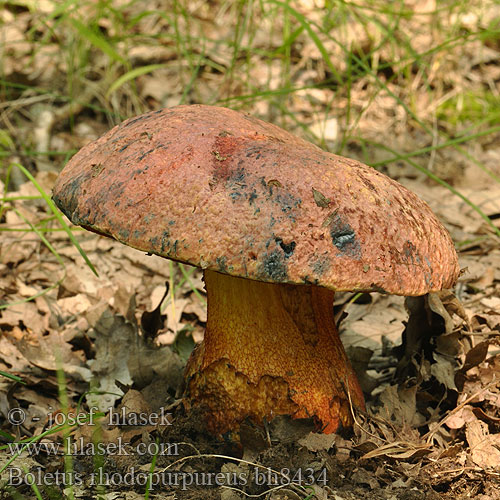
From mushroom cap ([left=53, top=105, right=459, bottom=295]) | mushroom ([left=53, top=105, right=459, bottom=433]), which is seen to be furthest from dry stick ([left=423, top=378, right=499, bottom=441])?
mushroom cap ([left=53, top=105, right=459, bottom=295])

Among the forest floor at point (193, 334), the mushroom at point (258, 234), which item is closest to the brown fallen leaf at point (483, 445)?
the forest floor at point (193, 334)

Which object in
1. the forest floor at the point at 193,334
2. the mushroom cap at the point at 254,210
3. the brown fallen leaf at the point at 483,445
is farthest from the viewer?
the brown fallen leaf at the point at 483,445

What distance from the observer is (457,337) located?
217cm

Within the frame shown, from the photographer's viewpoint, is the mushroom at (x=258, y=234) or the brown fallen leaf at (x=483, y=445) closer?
the mushroom at (x=258, y=234)

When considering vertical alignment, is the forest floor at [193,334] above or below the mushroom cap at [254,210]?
below

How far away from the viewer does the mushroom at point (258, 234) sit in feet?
4.74

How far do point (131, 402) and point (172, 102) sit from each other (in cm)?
304

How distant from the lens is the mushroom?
1.44 m

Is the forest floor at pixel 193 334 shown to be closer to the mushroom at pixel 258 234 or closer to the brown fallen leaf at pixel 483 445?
the brown fallen leaf at pixel 483 445

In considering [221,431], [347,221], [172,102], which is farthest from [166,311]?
[172,102]

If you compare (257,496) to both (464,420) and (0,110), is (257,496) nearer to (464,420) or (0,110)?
(464,420)

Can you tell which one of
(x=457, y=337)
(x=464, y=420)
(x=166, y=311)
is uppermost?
(x=457, y=337)

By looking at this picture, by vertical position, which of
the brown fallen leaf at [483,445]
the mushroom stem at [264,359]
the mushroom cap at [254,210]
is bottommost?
the brown fallen leaf at [483,445]

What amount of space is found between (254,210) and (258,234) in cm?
6
